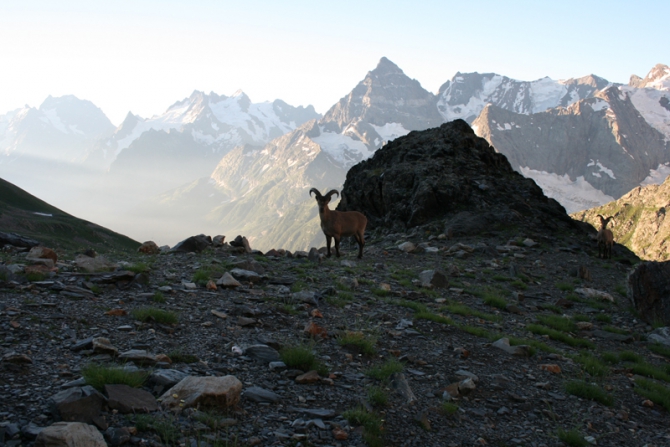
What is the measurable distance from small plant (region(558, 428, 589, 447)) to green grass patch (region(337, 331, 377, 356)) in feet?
10.8

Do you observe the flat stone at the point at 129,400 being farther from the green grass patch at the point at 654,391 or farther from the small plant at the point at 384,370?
the green grass patch at the point at 654,391

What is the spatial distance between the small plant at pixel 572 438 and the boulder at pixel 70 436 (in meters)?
5.91

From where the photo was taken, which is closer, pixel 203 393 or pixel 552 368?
pixel 203 393

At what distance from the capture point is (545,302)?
1588 centimetres

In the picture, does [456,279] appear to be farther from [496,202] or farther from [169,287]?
[496,202]

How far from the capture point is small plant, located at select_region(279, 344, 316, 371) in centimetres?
758

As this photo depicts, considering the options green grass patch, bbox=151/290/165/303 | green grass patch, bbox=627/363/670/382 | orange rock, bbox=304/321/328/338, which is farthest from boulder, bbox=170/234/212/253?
green grass patch, bbox=627/363/670/382

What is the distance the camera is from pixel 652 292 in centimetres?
1484

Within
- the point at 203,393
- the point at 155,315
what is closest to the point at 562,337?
the point at 203,393

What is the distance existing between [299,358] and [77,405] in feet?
10.8

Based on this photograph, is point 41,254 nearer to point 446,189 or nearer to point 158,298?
point 158,298

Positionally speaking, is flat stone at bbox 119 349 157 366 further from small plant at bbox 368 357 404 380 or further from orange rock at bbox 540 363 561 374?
orange rock at bbox 540 363 561 374

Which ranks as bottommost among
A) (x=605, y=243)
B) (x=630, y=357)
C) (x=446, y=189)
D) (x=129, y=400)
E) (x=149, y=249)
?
(x=129, y=400)

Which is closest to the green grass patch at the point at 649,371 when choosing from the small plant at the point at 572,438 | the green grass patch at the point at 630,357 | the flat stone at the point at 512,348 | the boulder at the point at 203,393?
the green grass patch at the point at 630,357
